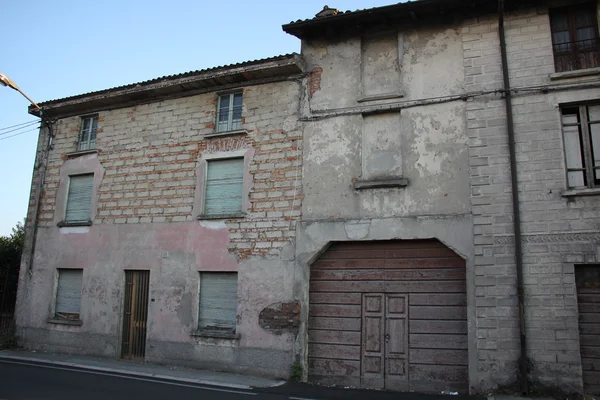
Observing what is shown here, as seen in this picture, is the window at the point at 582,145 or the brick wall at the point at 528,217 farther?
the window at the point at 582,145

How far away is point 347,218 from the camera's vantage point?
1066 centimetres

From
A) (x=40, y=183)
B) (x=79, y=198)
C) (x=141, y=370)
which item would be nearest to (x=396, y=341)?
(x=141, y=370)

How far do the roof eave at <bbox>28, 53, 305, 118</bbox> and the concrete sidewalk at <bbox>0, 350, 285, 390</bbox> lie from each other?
274 inches

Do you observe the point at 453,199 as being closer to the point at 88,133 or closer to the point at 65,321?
the point at 65,321

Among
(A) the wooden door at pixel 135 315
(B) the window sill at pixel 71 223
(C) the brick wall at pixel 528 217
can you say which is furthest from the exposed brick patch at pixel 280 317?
(B) the window sill at pixel 71 223

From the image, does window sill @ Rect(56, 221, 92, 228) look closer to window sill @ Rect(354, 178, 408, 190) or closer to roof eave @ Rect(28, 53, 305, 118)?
roof eave @ Rect(28, 53, 305, 118)

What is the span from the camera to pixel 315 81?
11.6 meters

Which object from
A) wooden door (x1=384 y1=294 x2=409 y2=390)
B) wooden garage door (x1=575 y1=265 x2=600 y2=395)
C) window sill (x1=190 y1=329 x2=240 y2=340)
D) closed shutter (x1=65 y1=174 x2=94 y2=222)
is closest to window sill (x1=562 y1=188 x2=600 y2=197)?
wooden garage door (x1=575 y1=265 x2=600 y2=395)

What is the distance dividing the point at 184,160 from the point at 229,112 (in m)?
1.71

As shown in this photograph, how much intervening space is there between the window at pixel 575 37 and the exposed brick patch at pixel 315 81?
5025mm

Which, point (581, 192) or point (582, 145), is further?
point (582, 145)

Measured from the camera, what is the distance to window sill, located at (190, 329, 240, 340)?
11125mm

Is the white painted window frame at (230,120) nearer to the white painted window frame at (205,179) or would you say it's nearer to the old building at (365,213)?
the old building at (365,213)

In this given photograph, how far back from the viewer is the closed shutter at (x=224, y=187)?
11984 mm
